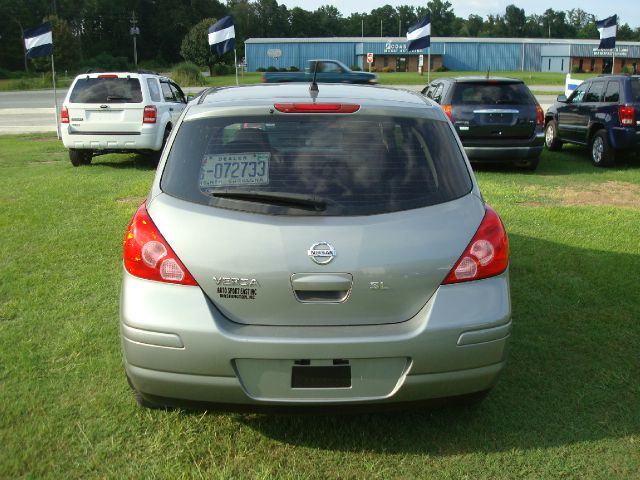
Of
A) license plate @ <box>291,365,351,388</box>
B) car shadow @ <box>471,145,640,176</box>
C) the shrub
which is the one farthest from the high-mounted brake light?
the shrub

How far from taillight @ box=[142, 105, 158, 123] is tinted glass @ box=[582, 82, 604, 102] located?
8320mm

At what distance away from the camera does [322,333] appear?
2.86 m

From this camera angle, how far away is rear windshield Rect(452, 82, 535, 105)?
11983mm

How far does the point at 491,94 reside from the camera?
39.5 feet

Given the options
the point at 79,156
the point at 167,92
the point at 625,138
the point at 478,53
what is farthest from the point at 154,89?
the point at 478,53

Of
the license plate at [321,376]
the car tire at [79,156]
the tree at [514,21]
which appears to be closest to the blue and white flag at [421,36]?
the car tire at [79,156]

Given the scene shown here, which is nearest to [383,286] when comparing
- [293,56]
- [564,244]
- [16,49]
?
[564,244]

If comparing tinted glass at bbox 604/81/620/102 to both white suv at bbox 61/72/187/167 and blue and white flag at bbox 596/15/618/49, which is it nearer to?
white suv at bbox 61/72/187/167

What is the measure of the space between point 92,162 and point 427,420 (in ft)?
39.4

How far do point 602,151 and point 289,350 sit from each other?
1122 centimetres

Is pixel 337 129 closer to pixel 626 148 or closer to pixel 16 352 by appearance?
pixel 16 352

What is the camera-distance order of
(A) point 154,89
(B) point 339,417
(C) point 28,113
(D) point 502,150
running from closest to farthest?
(B) point 339,417 < (D) point 502,150 < (A) point 154,89 < (C) point 28,113

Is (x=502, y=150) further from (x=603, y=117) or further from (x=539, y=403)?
(x=539, y=403)

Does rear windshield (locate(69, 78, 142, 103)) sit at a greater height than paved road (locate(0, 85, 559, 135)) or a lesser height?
greater
